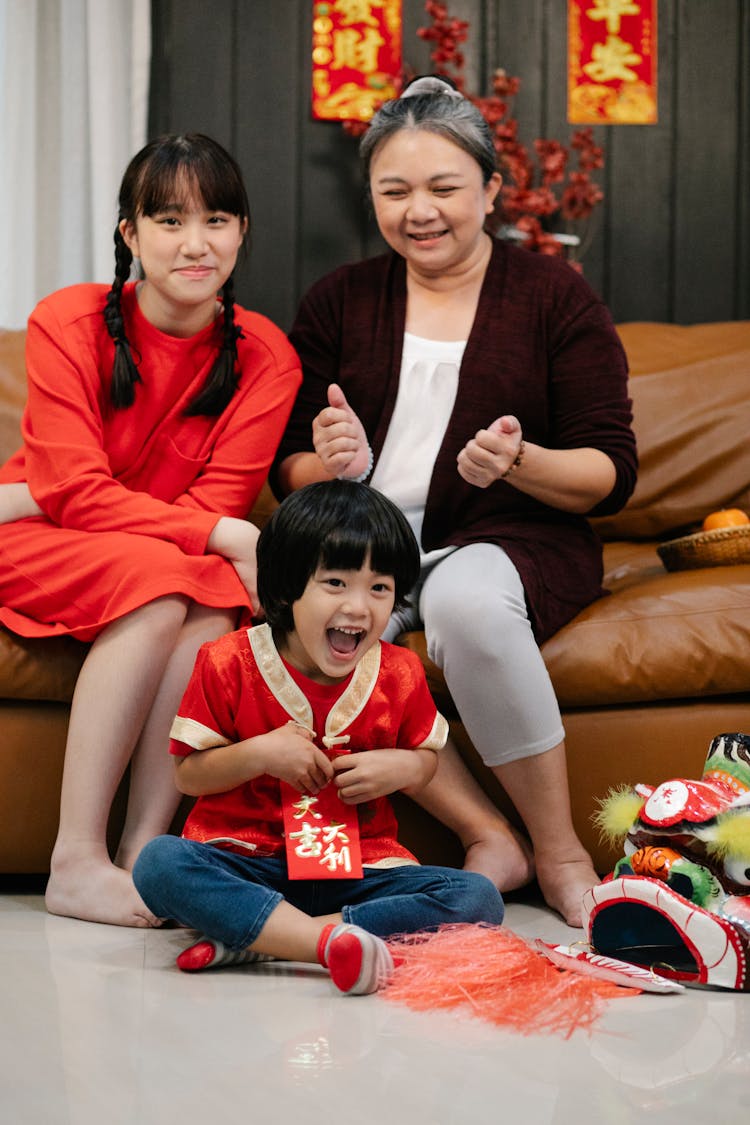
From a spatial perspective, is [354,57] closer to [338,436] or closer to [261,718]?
[338,436]

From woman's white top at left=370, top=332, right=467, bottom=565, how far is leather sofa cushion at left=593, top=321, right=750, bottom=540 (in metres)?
0.52

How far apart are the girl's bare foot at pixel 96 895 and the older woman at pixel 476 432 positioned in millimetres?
393

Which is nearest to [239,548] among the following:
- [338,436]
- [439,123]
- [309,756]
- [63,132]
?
[338,436]

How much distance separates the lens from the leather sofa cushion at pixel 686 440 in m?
2.22

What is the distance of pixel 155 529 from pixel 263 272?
169 cm

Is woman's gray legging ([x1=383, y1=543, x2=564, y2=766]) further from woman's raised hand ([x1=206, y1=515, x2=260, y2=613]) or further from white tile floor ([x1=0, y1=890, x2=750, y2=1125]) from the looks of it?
white tile floor ([x1=0, y1=890, x2=750, y2=1125])

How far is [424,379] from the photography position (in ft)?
A: 6.15

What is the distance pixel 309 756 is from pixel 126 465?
0.62 meters

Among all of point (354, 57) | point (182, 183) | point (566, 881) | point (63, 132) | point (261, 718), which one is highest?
point (354, 57)

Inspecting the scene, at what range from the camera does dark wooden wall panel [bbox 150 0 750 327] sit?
3.14 m

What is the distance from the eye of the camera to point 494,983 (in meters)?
1.23

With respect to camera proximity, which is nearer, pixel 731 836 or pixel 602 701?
pixel 731 836

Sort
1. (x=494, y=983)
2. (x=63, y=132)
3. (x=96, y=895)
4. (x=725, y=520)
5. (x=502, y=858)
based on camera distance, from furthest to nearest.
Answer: (x=63, y=132) → (x=725, y=520) → (x=502, y=858) → (x=96, y=895) → (x=494, y=983)

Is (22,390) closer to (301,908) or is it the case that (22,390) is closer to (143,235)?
(143,235)
